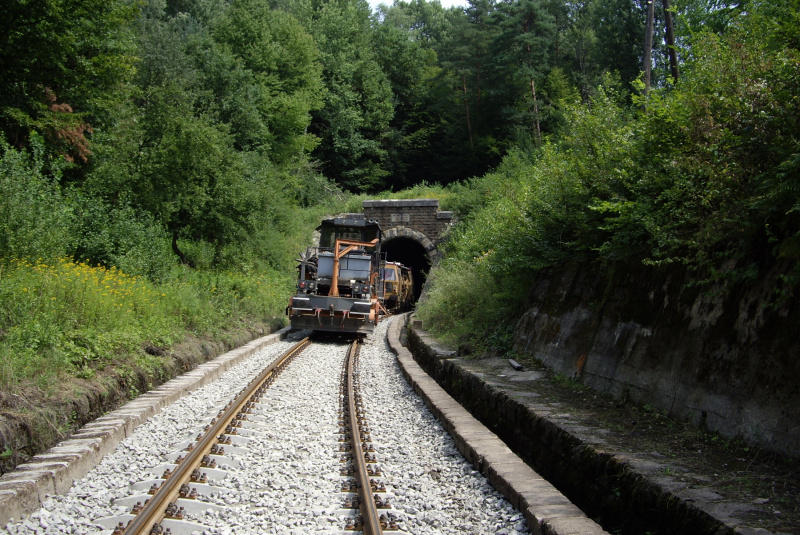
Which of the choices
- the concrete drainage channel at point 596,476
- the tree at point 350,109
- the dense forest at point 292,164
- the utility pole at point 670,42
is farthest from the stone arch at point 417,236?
the concrete drainage channel at point 596,476

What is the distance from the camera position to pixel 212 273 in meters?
18.3

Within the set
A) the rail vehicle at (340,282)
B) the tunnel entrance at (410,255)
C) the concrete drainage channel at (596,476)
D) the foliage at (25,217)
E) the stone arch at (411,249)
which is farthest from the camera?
the tunnel entrance at (410,255)

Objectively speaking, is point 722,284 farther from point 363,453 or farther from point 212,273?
point 212,273

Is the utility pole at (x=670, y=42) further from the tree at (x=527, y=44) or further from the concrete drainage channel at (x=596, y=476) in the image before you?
the tree at (x=527, y=44)

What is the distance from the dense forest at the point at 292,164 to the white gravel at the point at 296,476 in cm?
155

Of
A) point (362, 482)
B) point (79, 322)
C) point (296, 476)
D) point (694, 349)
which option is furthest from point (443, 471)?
point (79, 322)

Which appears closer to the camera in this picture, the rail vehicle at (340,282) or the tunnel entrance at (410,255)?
the rail vehicle at (340,282)

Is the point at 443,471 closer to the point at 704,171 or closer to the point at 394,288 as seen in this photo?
the point at 704,171

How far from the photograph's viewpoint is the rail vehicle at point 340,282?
16172 mm

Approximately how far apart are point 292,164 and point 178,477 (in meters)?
33.2

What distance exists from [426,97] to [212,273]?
37.6 m

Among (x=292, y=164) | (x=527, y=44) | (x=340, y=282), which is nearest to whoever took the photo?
(x=340, y=282)

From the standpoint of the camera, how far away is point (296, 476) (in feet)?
16.9

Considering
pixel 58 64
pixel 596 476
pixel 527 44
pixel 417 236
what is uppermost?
pixel 527 44
